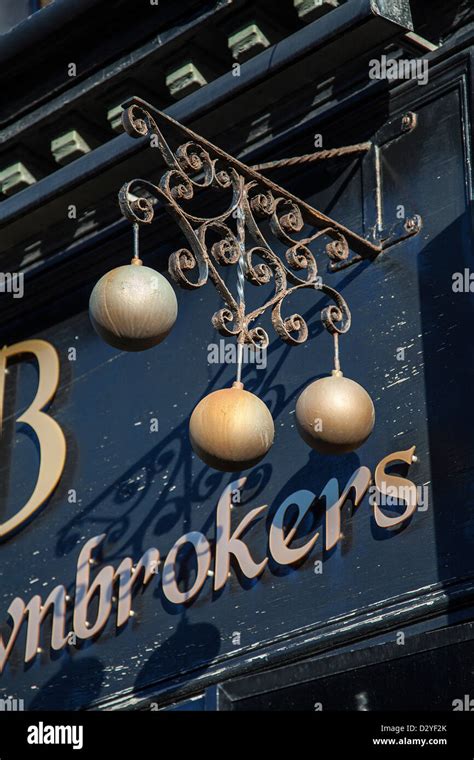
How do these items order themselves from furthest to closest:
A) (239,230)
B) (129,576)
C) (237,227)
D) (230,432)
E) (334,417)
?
(129,576), (237,227), (239,230), (334,417), (230,432)

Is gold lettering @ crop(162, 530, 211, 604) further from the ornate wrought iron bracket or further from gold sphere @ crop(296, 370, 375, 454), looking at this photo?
gold sphere @ crop(296, 370, 375, 454)

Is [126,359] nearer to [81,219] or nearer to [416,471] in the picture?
[81,219]

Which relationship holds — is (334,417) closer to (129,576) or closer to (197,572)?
(197,572)

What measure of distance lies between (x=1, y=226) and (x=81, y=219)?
0.47m

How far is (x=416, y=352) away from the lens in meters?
8.28

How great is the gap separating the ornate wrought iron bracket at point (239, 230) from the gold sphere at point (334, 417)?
0.35 meters

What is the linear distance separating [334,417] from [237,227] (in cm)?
116

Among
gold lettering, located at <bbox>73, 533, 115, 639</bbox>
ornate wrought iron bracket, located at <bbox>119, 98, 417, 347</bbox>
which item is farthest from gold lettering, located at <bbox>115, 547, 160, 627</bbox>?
ornate wrought iron bracket, located at <bbox>119, 98, 417, 347</bbox>

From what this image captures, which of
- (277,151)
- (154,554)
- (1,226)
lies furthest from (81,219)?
(154,554)

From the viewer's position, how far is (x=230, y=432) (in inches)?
279

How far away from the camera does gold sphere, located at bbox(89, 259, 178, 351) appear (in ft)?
23.4

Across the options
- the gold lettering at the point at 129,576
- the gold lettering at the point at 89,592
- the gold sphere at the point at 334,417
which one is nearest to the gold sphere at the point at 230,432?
the gold sphere at the point at 334,417

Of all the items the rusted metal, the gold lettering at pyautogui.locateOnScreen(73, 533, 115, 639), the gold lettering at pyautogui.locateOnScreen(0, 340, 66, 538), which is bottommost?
the gold lettering at pyautogui.locateOnScreen(73, 533, 115, 639)

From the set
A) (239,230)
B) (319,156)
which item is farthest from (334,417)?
(319,156)
